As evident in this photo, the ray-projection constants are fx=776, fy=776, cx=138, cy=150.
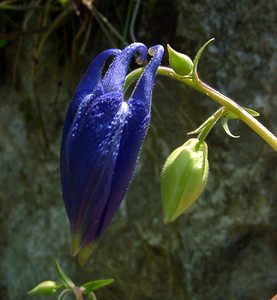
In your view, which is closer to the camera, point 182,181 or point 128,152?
point 128,152

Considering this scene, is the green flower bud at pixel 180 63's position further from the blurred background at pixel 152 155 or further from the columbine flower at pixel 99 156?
the blurred background at pixel 152 155

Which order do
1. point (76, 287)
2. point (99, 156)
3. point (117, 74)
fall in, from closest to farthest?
1. point (99, 156)
2. point (117, 74)
3. point (76, 287)

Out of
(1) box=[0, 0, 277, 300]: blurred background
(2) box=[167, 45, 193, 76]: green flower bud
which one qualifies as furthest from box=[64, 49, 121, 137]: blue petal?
(1) box=[0, 0, 277, 300]: blurred background

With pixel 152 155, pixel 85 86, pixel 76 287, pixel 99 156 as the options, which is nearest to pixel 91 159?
pixel 99 156

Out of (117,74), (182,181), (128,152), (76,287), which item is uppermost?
Result: (117,74)

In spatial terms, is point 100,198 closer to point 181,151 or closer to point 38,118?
point 181,151

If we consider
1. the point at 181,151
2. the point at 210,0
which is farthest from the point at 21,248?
the point at 181,151

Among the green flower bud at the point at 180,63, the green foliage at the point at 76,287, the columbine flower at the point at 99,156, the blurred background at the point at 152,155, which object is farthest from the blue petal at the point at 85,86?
the blurred background at the point at 152,155

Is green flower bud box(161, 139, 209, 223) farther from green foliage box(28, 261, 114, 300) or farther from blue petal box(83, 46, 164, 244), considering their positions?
green foliage box(28, 261, 114, 300)

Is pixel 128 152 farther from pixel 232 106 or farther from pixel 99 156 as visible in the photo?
pixel 232 106
